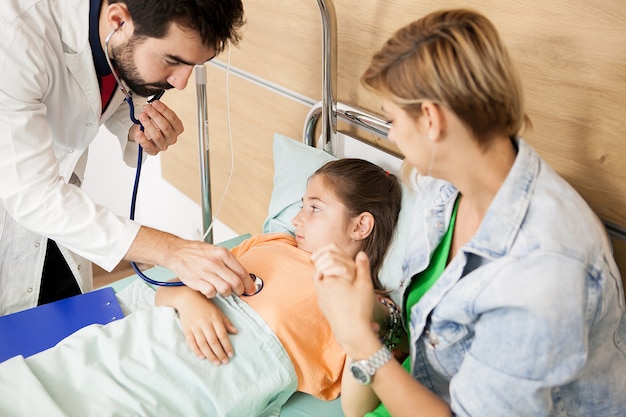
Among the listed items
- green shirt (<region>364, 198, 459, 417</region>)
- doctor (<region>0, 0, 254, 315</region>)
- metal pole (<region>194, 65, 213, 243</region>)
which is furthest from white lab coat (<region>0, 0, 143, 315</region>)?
green shirt (<region>364, 198, 459, 417</region>)

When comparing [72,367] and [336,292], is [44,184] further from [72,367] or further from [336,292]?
[336,292]

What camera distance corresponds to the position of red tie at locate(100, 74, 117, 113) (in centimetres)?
164

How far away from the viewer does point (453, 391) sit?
990 mm

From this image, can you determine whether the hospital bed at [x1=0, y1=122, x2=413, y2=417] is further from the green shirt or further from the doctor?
the green shirt

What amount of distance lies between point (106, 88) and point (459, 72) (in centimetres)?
112

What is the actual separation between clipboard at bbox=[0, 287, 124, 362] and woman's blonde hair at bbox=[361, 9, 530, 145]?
43.2 inches

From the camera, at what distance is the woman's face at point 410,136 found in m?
0.96

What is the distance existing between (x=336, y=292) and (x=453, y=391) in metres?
0.25

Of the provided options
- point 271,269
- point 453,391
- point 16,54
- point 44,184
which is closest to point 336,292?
point 453,391

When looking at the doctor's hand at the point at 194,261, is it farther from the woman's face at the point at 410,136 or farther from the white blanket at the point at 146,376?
the woman's face at the point at 410,136

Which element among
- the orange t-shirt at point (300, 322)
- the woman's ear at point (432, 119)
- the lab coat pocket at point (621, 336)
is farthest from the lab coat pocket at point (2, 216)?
the lab coat pocket at point (621, 336)

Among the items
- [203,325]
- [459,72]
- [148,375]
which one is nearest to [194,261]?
[203,325]

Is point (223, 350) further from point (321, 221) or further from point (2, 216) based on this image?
point (2, 216)

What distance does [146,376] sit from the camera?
130cm
